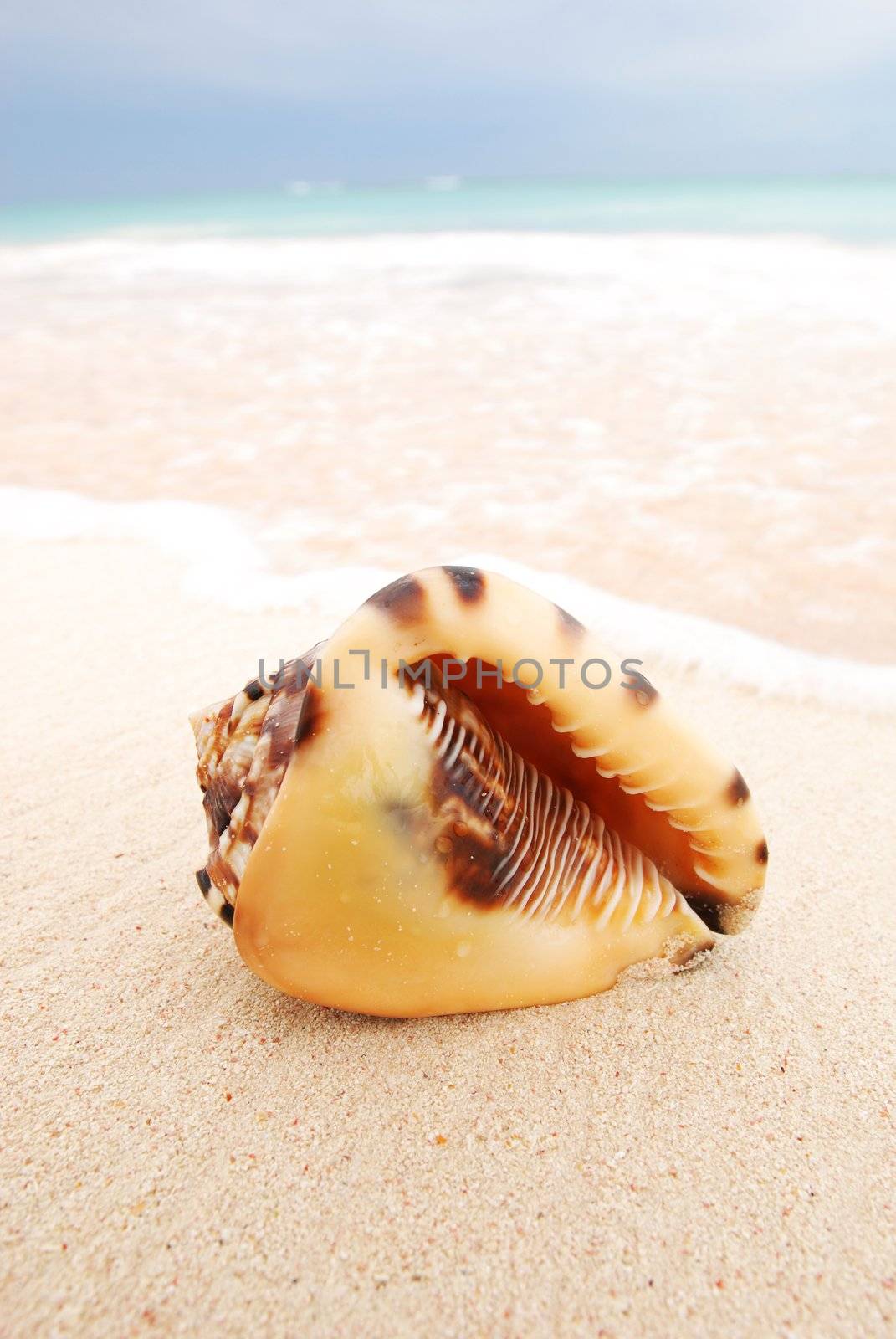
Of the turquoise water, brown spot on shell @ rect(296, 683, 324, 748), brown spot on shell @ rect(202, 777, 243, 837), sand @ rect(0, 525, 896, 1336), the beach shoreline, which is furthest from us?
the turquoise water

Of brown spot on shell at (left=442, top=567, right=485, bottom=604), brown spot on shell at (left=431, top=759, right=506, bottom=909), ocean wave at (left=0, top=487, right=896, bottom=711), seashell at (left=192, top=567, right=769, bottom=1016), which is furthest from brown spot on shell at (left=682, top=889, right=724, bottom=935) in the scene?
ocean wave at (left=0, top=487, right=896, bottom=711)

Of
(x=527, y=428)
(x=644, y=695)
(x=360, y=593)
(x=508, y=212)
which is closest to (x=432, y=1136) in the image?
(x=644, y=695)

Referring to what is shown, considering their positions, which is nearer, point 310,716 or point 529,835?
point 310,716

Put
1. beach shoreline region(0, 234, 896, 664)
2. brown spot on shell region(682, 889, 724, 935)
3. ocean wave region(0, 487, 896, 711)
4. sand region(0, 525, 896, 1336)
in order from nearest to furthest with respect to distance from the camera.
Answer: sand region(0, 525, 896, 1336), brown spot on shell region(682, 889, 724, 935), ocean wave region(0, 487, 896, 711), beach shoreline region(0, 234, 896, 664)

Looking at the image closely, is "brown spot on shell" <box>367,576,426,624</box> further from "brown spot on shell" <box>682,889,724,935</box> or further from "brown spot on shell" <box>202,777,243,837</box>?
"brown spot on shell" <box>682,889,724,935</box>

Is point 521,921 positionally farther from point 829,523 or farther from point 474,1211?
point 829,523

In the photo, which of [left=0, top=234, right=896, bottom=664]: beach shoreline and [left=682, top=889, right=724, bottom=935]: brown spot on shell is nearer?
[left=682, top=889, right=724, bottom=935]: brown spot on shell

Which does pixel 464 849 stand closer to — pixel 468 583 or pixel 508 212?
pixel 468 583
